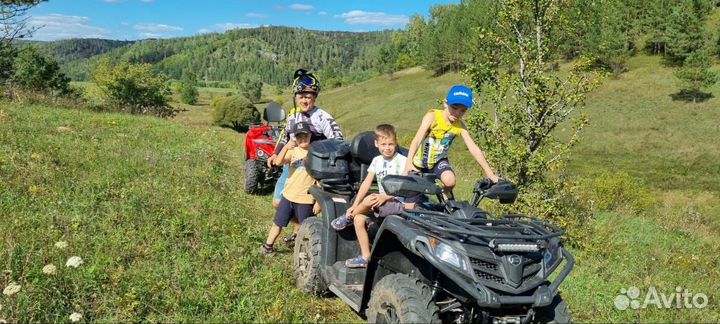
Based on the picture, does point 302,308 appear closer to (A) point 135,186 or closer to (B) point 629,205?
(A) point 135,186

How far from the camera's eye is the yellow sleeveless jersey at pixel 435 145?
17.7ft

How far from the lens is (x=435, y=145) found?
5.40 m

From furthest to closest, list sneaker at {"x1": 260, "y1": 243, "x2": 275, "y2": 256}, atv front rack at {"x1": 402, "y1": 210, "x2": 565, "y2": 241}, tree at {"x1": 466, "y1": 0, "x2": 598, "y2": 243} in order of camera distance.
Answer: tree at {"x1": 466, "y1": 0, "x2": 598, "y2": 243} → sneaker at {"x1": 260, "y1": 243, "x2": 275, "y2": 256} → atv front rack at {"x1": 402, "y1": 210, "x2": 565, "y2": 241}

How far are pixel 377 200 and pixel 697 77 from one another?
62.5 meters

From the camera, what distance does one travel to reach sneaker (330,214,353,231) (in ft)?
15.9

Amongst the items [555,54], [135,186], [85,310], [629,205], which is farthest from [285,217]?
[629,205]

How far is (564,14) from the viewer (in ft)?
29.7

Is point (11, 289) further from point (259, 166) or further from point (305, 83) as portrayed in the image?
point (259, 166)

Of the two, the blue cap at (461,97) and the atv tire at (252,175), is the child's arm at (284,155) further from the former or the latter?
the atv tire at (252,175)

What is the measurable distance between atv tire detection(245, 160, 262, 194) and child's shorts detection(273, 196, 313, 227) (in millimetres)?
4487

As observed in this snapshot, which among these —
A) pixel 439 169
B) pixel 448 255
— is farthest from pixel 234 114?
pixel 448 255

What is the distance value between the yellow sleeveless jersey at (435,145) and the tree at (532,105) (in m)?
3.48

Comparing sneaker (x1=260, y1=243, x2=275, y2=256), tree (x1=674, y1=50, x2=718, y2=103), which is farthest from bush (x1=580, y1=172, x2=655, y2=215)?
tree (x1=674, y1=50, x2=718, y2=103)

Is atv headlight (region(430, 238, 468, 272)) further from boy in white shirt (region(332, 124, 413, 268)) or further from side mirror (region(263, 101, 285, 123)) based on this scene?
side mirror (region(263, 101, 285, 123))
